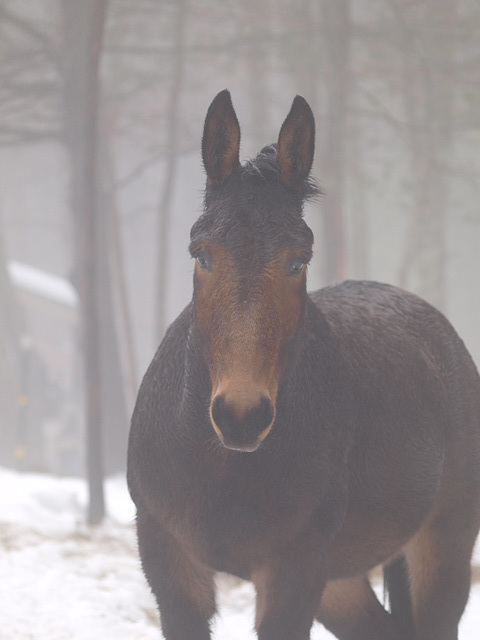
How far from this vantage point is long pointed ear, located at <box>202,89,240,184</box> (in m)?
2.38

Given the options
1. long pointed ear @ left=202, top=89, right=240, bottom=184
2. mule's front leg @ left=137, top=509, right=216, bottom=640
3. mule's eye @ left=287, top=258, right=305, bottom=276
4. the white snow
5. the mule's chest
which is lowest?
the white snow

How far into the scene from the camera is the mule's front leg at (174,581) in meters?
2.64

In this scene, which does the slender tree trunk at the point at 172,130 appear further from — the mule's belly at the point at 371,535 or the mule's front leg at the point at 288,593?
the mule's front leg at the point at 288,593

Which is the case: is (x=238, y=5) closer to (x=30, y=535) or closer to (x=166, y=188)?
(x=166, y=188)

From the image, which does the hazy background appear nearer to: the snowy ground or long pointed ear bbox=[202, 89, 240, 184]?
the snowy ground

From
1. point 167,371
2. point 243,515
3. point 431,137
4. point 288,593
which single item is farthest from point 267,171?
point 431,137

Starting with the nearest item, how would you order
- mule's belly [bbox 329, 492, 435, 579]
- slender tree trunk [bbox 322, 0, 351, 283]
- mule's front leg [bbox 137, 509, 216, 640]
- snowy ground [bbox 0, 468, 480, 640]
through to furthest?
mule's front leg [bbox 137, 509, 216, 640] → mule's belly [bbox 329, 492, 435, 579] → snowy ground [bbox 0, 468, 480, 640] → slender tree trunk [bbox 322, 0, 351, 283]

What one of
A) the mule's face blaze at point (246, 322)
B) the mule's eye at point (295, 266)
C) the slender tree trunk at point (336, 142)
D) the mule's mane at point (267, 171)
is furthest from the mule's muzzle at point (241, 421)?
the slender tree trunk at point (336, 142)

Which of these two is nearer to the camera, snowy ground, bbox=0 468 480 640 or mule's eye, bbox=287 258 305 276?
mule's eye, bbox=287 258 305 276

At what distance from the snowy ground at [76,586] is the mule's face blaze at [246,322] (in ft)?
4.07

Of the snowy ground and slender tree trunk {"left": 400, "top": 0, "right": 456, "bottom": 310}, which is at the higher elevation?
slender tree trunk {"left": 400, "top": 0, "right": 456, "bottom": 310}

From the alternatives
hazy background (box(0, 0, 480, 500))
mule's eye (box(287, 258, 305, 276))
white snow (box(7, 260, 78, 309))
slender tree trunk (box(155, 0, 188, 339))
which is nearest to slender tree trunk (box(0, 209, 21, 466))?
hazy background (box(0, 0, 480, 500))

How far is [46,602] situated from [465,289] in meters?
21.4

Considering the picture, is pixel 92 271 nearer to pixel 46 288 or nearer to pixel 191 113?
pixel 191 113
